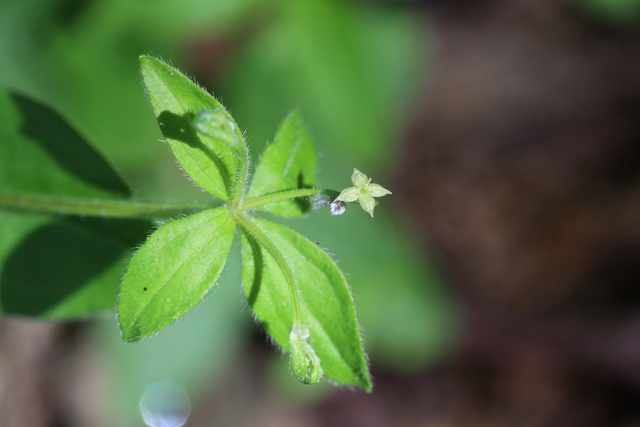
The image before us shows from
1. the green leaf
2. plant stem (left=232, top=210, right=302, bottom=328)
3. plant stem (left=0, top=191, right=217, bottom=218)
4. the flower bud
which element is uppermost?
the green leaf

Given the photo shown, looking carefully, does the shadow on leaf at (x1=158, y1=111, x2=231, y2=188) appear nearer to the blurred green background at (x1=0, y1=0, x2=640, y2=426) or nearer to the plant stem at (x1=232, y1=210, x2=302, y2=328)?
the plant stem at (x1=232, y1=210, x2=302, y2=328)

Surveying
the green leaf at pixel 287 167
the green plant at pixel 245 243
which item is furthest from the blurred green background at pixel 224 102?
the green plant at pixel 245 243

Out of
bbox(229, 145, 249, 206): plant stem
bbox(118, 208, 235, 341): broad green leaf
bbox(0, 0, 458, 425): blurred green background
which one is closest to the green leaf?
bbox(229, 145, 249, 206): plant stem

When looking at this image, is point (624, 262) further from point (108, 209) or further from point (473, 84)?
point (108, 209)

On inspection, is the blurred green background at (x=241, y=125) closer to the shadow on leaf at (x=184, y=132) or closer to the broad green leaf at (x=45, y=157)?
the broad green leaf at (x=45, y=157)

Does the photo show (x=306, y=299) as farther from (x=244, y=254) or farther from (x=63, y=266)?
(x=63, y=266)

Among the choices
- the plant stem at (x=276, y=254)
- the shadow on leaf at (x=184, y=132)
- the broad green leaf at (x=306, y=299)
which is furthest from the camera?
the broad green leaf at (x=306, y=299)

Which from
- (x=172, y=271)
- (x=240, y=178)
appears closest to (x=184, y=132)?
(x=240, y=178)
